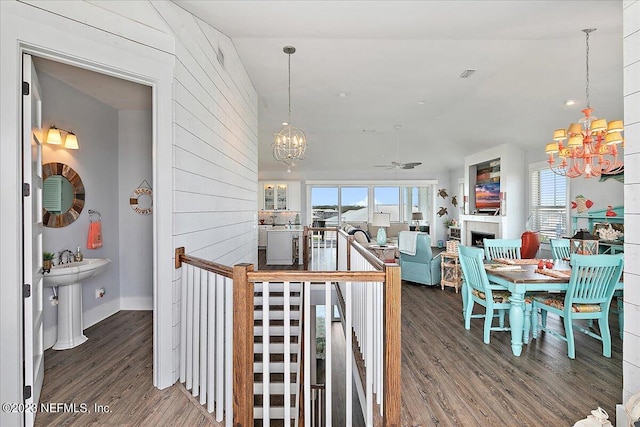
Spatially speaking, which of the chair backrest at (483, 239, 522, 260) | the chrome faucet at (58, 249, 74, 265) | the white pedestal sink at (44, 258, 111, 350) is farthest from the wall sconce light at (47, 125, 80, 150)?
the chair backrest at (483, 239, 522, 260)

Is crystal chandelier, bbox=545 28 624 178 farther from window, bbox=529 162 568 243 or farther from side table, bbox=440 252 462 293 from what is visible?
window, bbox=529 162 568 243

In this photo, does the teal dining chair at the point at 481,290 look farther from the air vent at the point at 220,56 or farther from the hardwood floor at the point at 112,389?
the air vent at the point at 220,56

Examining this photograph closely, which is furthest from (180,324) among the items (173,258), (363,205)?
(363,205)

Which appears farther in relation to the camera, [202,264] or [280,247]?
[280,247]

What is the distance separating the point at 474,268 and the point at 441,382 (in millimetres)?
1433

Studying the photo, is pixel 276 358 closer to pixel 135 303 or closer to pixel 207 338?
pixel 207 338

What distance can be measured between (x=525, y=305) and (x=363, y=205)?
28.2 feet

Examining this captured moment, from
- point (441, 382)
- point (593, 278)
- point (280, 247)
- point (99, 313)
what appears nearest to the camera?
point (441, 382)

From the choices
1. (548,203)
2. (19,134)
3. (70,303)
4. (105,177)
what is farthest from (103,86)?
(548,203)

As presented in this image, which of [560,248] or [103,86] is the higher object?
[103,86]

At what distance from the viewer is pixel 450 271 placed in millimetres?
5984

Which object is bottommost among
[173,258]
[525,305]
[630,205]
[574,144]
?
[525,305]

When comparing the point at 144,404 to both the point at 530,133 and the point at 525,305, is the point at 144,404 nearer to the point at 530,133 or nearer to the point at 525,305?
the point at 525,305

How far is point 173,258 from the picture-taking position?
2.49 meters
